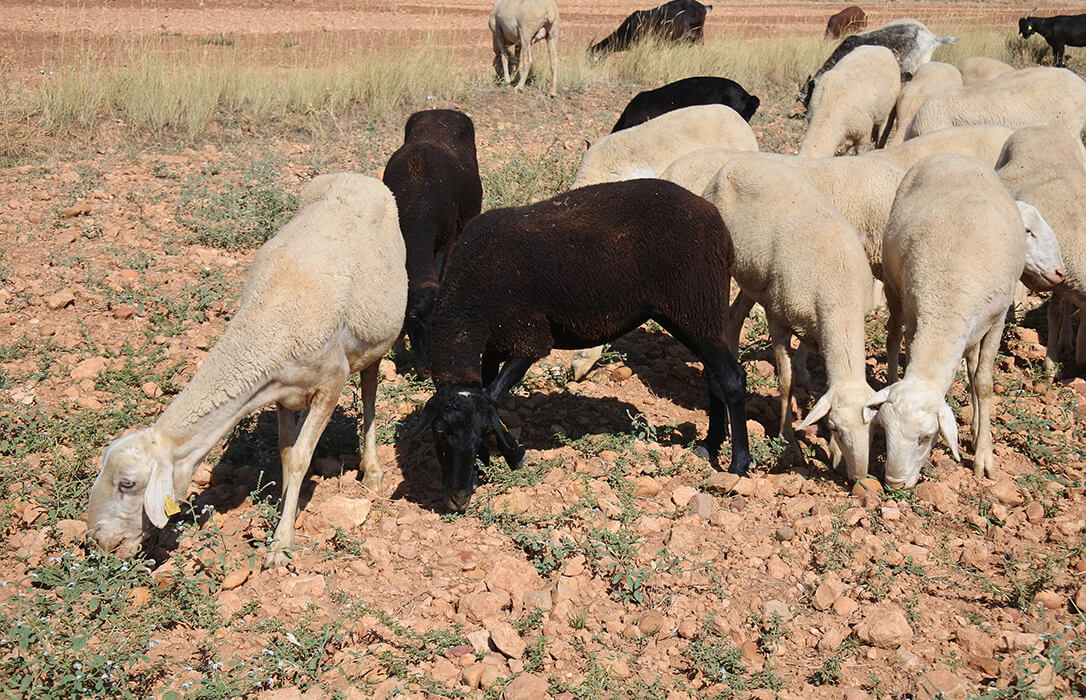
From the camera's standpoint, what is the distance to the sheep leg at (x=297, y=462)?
5.26 meters

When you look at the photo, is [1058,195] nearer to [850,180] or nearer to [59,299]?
[850,180]

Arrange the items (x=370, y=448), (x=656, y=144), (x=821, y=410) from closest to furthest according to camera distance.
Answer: (x=821, y=410) < (x=370, y=448) < (x=656, y=144)

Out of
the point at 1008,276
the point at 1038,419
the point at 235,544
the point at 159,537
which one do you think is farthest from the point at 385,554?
the point at 1038,419

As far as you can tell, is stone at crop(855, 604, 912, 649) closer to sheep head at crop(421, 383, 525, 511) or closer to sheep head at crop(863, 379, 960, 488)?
sheep head at crop(863, 379, 960, 488)

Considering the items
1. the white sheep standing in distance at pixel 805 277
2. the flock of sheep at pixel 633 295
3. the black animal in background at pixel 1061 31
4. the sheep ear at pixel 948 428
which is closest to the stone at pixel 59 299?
the flock of sheep at pixel 633 295

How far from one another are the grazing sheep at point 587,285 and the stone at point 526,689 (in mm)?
1877

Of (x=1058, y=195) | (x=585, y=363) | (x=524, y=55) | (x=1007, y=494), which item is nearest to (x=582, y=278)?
(x=585, y=363)

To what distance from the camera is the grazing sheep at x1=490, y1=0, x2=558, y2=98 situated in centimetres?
1538

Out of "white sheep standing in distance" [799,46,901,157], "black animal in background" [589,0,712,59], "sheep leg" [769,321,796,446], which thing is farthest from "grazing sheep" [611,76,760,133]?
"black animal in background" [589,0,712,59]

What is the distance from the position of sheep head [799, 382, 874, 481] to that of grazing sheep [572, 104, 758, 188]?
3.80 metres

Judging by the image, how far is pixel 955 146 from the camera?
880cm

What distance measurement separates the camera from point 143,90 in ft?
39.8

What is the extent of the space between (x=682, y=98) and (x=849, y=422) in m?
7.56

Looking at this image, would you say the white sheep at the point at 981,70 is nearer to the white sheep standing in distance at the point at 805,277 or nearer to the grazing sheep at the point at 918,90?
the grazing sheep at the point at 918,90
